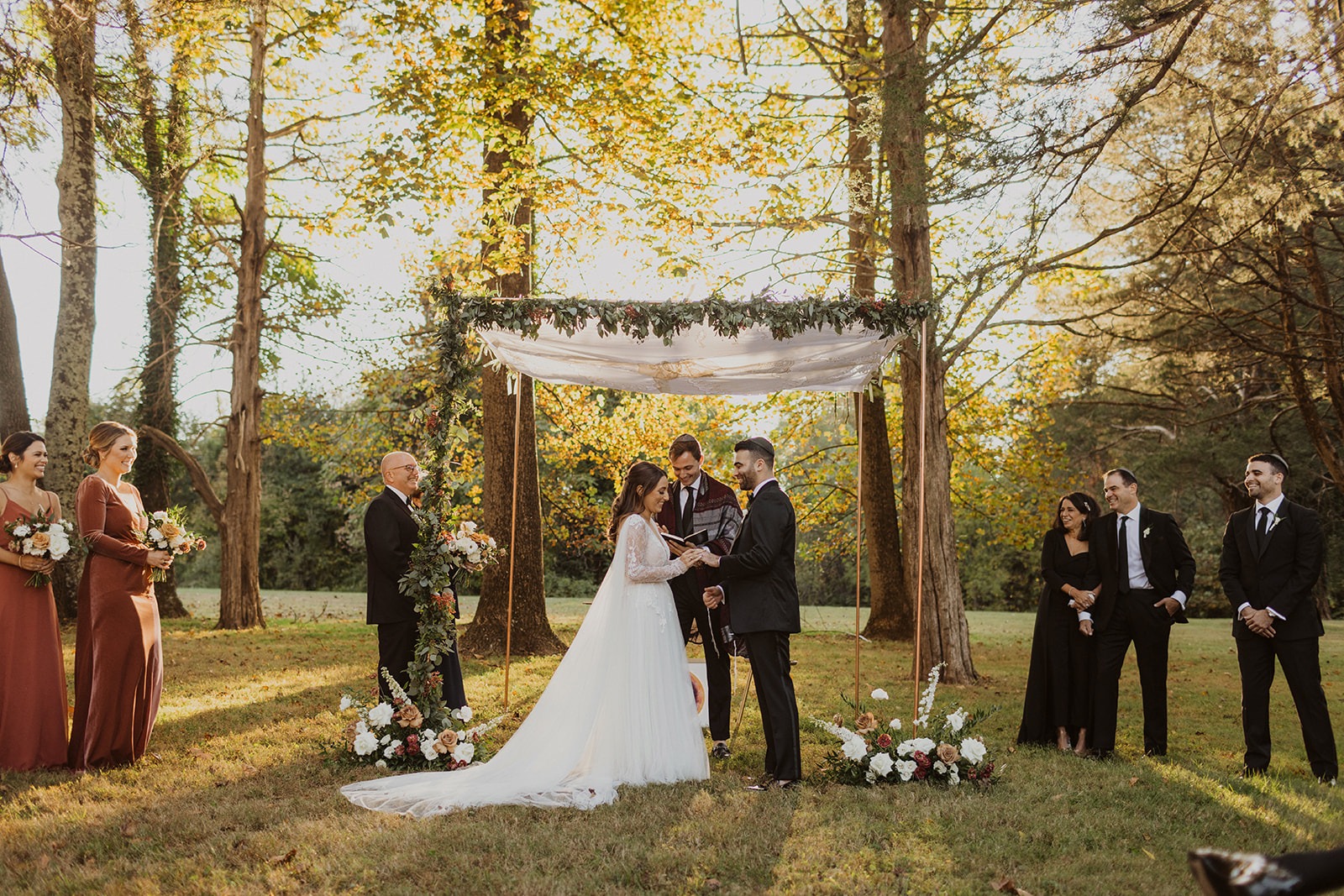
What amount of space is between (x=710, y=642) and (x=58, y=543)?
432cm

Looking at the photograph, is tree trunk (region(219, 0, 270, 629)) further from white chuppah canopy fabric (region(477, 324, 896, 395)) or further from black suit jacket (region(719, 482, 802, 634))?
black suit jacket (region(719, 482, 802, 634))

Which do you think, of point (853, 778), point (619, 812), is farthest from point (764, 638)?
point (619, 812)

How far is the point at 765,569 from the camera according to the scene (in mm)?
6043

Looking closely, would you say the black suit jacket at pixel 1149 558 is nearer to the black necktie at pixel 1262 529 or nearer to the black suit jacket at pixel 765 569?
the black necktie at pixel 1262 529

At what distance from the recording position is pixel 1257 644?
260 inches

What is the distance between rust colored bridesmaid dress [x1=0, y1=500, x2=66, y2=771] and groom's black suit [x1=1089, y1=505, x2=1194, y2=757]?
6964mm

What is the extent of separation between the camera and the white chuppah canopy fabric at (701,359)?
24.0 ft

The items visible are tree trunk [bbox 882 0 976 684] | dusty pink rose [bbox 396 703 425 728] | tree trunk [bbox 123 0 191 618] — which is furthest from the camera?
tree trunk [bbox 123 0 191 618]

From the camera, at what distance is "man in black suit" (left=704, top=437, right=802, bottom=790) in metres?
6.05

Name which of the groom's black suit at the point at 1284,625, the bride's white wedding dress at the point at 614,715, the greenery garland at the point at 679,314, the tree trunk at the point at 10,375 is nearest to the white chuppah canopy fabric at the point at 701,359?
the greenery garland at the point at 679,314

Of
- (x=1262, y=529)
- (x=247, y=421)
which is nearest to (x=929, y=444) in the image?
(x=1262, y=529)

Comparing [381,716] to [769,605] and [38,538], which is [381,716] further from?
[769,605]

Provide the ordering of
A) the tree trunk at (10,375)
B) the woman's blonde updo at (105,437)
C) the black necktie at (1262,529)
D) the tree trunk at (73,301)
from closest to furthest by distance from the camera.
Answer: the woman's blonde updo at (105,437) → the black necktie at (1262,529) → the tree trunk at (73,301) → the tree trunk at (10,375)

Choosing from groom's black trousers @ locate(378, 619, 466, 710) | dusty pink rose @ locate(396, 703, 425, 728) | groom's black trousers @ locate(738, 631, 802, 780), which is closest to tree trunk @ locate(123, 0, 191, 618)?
groom's black trousers @ locate(378, 619, 466, 710)
